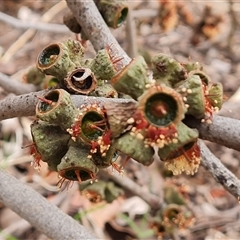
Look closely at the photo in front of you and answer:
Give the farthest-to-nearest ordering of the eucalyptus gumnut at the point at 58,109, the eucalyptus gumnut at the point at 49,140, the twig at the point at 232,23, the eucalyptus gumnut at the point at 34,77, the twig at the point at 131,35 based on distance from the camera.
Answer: the twig at the point at 232,23 → the twig at the point at 131,35 → the eucalyptus gumnut at the point at 34,77 → the eucalyptus gumnut at the point at 49,140 → the eucalyptus gumnut at the point at 58,109

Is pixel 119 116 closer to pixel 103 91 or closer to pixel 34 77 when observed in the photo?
pixel 103 91

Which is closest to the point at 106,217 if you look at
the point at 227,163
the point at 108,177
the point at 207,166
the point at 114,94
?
the point at 108,177

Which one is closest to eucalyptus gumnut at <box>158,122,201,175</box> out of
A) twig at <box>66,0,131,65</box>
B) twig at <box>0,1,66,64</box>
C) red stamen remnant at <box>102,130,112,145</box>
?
red stamen remnant at <box>102,130,112,145</box>

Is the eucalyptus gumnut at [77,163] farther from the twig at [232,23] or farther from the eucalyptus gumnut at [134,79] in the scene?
the twig at [232,23]

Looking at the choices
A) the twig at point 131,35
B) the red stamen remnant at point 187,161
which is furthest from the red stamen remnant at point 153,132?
the twig at point 131,35

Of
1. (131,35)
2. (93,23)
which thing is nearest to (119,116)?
(93,23)

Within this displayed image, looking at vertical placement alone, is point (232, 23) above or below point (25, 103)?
below

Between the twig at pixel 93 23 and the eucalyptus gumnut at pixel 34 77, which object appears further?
the eucalyptus gumnut at pixel 34 77

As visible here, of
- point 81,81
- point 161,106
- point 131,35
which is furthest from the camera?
Result: point 131,35
